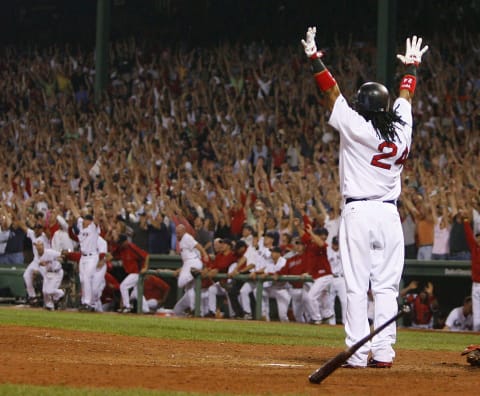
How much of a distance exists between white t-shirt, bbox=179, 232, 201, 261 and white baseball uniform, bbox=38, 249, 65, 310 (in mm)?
2891

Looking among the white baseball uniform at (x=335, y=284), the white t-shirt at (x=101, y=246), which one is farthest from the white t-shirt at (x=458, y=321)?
the white t-shirt at (x=101, y=246)

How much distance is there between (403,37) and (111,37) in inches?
451

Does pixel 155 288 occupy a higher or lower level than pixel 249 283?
lower

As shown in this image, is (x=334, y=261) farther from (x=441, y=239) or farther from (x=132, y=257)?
(x=132, y=257)

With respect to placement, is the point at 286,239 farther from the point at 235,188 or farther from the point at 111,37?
the point at 111,37

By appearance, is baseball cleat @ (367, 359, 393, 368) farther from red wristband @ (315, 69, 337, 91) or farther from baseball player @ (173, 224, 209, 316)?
baseball player @ (173, 224, 209, 316)

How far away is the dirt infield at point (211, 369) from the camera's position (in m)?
6.12

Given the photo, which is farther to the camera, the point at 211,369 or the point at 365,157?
the point at 365,157

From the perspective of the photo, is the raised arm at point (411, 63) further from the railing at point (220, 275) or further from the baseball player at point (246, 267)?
the baseball player at point (246, 267)

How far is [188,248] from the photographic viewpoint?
18438mm

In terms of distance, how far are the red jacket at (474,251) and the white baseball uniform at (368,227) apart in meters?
7.89

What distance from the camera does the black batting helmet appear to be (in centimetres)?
753

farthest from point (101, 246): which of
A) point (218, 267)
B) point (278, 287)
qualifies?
point (278, 287)

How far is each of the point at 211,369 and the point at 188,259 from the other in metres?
11.2
